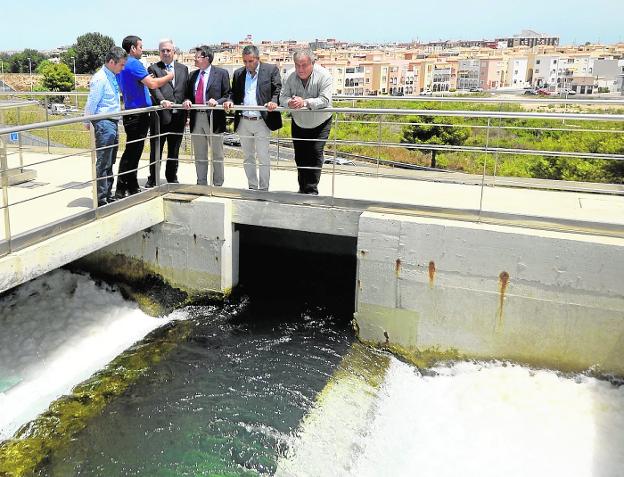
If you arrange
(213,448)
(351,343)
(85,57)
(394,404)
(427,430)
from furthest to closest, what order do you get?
(85,57) → (351,343) → (394,404) → (427,430) → (213,448)

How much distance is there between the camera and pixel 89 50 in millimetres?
98438

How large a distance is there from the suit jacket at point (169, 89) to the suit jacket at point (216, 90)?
0.09m

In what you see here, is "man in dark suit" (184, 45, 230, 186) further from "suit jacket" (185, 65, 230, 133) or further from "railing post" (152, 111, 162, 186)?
"railing post" (152, 111, 162, 186)

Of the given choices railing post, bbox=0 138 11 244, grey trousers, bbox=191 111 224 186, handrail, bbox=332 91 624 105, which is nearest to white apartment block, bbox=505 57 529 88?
handrail, bbox=332 91 624 105

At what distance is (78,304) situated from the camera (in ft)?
25.1

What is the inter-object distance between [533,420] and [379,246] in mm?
2365

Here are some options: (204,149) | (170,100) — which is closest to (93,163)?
(170,100)

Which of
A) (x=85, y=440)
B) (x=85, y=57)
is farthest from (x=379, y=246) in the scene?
(x=85, y=57)

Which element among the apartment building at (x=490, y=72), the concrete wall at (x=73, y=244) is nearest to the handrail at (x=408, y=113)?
the concrete wall at (x=73, y=244)

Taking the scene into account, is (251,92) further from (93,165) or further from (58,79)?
(58,79)

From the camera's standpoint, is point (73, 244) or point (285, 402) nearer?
point (285, 402)

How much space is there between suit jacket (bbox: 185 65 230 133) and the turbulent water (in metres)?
2.60

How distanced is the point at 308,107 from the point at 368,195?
1503 mm

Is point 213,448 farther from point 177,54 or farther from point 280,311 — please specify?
point 177,54
